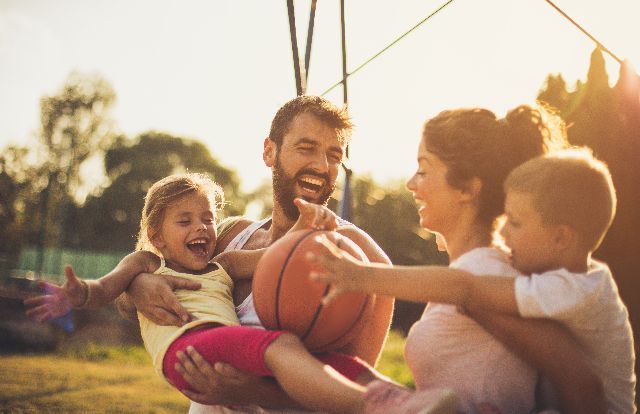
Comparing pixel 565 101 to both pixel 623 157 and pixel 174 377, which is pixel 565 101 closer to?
pixel 623 157

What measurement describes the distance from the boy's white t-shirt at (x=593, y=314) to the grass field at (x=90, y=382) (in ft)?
30.9

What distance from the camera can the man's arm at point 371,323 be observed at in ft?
11.3

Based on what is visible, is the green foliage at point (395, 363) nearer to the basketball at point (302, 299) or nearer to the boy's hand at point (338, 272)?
the basketball at point (302, 299)

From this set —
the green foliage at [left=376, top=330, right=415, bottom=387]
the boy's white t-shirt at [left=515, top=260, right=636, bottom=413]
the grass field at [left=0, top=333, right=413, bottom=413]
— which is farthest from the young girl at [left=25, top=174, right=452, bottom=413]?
the green foliage at [left=376, top=330, right=415, bottom=387]

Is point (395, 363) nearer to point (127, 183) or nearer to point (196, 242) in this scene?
point (196, 242)

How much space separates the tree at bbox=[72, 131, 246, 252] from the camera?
5028 cm

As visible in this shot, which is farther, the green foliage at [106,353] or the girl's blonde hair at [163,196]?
the green foliage at [106,353]

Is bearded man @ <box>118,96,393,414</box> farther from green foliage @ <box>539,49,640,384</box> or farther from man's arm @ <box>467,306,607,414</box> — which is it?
green foliage @ <box>539,49,640,384</box>

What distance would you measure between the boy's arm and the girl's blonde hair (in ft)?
5.83

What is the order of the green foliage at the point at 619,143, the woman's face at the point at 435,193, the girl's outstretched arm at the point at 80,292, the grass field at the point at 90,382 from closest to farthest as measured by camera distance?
the woman's face at the point at 435,193 → the girl's outstretched arm at the point at 80,292 → the green foliage at the point at 619,143 → the grass field at the point at 90,382

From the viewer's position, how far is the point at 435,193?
3.02 meters

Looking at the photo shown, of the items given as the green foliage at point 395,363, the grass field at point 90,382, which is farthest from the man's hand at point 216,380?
the green foliage at point 395,363

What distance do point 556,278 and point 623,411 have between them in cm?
70

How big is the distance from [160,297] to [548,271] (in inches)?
76.9
